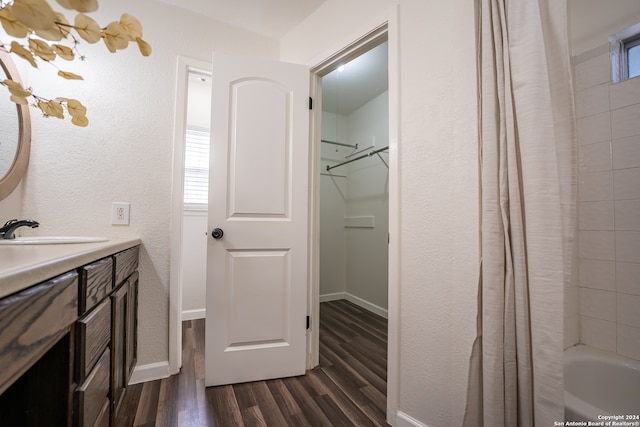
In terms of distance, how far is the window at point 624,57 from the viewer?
1.23m

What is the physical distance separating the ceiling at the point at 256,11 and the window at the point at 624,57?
1.63 metres

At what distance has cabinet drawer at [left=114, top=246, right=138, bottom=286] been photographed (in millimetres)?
1070

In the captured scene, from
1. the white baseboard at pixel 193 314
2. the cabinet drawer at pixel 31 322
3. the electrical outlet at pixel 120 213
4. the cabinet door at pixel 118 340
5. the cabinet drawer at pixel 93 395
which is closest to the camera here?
the cabinet drawer at pixel 31 322

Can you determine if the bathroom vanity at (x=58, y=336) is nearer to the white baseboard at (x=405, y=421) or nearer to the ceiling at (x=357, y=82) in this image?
the white baseboard at (x=405, y=421)

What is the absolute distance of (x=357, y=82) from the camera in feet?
9.18

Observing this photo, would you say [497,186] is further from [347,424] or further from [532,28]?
[347,424]

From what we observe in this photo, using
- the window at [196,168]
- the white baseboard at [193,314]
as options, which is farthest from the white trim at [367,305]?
the window at [196,168]

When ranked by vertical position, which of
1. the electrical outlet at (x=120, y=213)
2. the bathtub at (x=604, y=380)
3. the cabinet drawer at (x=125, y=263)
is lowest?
the bathtub at (x=604, y=380)

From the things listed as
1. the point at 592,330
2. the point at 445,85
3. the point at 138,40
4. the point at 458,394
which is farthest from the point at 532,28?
the point at 592,330

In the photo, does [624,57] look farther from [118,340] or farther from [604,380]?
[118,340]

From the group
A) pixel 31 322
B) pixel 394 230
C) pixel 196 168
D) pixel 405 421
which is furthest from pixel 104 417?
pixel 196 168

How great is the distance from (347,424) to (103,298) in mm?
1200

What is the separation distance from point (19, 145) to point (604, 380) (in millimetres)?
3103

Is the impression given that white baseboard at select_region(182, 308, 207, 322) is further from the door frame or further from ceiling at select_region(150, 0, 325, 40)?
ceiling at select_region(150, 0, 325, 40)
